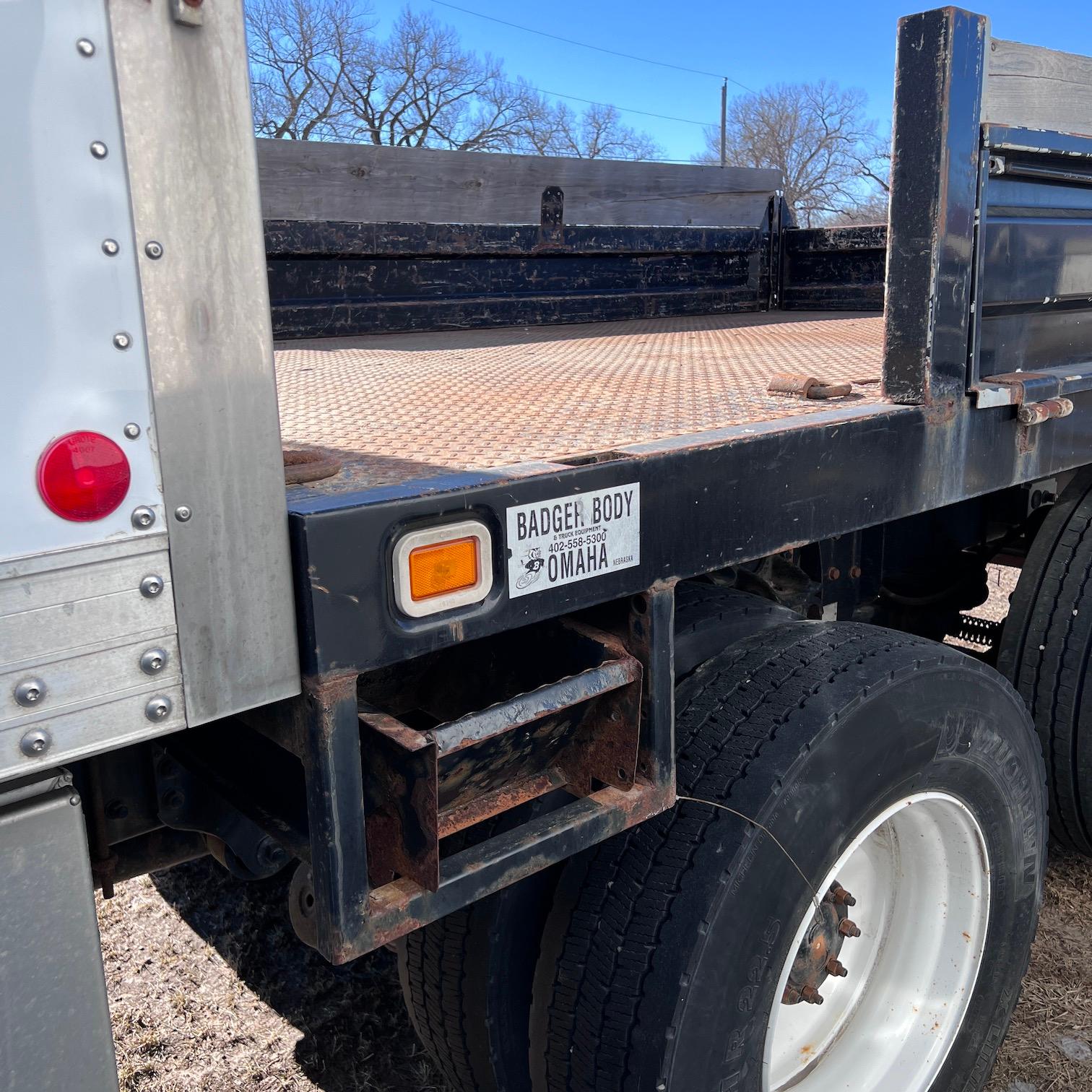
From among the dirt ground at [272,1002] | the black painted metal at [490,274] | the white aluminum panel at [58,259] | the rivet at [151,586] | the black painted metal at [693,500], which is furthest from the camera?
the black painted metal at [490,274]

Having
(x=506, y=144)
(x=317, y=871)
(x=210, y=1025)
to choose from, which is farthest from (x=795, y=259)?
(x=506, y=144)

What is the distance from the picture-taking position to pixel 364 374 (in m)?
2.82

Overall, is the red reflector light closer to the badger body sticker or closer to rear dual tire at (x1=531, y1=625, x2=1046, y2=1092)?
the badger body sticker

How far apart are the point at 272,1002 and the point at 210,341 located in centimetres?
217

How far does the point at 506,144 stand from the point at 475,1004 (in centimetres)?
2764

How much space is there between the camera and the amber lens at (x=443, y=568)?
1.27 metres

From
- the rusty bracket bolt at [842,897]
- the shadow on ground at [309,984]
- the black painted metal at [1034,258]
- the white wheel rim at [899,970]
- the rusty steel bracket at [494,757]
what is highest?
the black painted metal at [1034,258]

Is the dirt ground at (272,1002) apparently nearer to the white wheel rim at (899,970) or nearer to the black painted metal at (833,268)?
the white wheel rim at (899,970)

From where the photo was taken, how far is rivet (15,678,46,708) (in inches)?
38.2

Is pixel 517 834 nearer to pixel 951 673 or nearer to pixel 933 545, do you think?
pixel 951 673

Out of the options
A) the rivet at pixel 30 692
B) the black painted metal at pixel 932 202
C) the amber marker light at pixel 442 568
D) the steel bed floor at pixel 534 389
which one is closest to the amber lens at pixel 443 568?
the amber marker light at pixel 442 568

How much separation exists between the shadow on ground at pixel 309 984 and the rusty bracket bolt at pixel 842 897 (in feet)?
3.43

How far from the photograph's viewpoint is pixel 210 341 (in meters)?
1.04

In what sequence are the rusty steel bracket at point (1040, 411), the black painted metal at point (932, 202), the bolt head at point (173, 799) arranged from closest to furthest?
the bolt head at point (173, 799) < the black painted metal at point (932, 202) < the rusty steel bracket at point (1040, 411)
